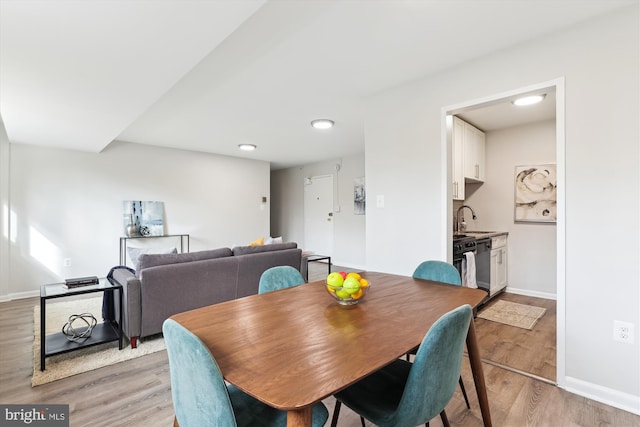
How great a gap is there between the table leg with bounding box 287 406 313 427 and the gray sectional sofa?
229 centimetres

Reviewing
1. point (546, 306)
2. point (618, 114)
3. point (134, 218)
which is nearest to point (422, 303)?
point (618, 114)

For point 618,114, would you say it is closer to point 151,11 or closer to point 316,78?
point 316,78

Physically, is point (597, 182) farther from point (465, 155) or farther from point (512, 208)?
point (512, 208)

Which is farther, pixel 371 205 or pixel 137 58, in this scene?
pixel 371 205

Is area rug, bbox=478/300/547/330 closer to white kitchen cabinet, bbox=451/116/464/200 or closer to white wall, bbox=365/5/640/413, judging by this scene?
white wall, bbox=365/5/640/413

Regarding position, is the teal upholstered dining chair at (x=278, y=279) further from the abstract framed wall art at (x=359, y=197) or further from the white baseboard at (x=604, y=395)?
the abstract framed wall art at (x=359, y=197)

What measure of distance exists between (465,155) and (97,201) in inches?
218

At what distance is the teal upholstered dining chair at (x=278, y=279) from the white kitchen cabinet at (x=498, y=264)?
2.81m

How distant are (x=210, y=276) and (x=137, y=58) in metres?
1.90

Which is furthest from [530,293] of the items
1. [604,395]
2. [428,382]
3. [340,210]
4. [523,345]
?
[428,382]

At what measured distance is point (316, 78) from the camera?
8.86 ft

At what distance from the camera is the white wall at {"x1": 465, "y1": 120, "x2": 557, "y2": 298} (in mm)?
3926

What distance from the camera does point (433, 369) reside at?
993 millimetres

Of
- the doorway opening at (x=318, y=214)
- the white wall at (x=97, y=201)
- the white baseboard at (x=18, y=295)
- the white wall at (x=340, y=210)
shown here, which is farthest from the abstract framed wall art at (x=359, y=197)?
the white baseboard at (x=18, y=295)
